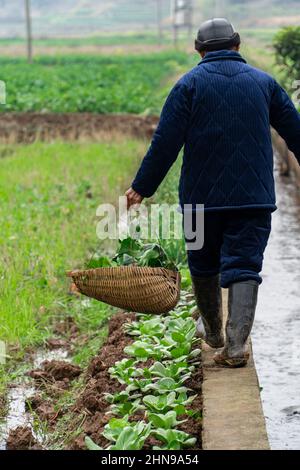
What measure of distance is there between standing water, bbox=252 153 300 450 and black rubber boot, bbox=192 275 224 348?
1.26 feet

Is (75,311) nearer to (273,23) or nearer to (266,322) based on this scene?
(266,322)

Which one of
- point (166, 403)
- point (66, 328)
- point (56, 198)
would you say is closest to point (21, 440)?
point (166, 403)

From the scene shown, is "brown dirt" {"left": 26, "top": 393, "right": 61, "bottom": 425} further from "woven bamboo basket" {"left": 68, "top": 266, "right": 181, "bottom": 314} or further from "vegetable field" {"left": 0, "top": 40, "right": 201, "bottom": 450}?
"woven bamboo basket" {"left": 68, "top": 266, "right": 181, "bottom": 314}

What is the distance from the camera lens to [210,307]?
5375 mm

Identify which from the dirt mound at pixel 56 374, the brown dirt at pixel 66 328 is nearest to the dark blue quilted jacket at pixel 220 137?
the dirt mound at pixel 56 374

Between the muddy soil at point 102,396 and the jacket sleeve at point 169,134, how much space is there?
101 centimetres

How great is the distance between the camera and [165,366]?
17.7ft

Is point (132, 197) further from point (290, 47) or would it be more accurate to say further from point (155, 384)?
point (290, 47)

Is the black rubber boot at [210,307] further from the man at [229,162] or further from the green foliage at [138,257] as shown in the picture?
the man at [229,162]

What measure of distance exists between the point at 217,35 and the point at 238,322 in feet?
4.51

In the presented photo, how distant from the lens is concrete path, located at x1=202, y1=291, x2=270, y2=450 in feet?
13.2

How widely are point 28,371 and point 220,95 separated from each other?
83.5 inches

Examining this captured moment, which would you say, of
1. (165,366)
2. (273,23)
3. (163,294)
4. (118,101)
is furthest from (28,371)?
(273,23)

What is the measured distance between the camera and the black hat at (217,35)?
512 cm
